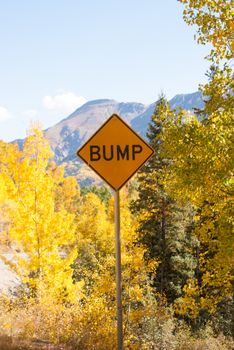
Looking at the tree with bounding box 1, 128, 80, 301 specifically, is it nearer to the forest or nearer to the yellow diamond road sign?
the forest

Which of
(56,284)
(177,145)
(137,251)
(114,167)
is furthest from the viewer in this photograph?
(137,251)

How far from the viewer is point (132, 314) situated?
55.4 feet

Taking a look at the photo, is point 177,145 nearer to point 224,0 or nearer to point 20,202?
point 224,0

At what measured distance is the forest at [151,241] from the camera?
7.32 metres

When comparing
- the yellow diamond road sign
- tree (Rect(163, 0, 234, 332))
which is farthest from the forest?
the yellow diamond road sign

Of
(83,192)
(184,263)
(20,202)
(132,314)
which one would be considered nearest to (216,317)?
(184,263)

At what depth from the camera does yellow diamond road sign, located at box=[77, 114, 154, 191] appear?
549cm

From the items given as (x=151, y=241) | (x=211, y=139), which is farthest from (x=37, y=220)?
(x=151, y=241)

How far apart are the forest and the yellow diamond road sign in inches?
67.6

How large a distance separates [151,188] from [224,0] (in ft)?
52.4

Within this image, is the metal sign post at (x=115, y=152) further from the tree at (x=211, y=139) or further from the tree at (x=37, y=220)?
the tree at (x=37, y=220)

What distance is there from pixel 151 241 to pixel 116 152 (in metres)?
17.7

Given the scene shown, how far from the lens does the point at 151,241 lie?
73.9ft

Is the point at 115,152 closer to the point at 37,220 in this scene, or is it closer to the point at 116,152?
the point at 116,152
